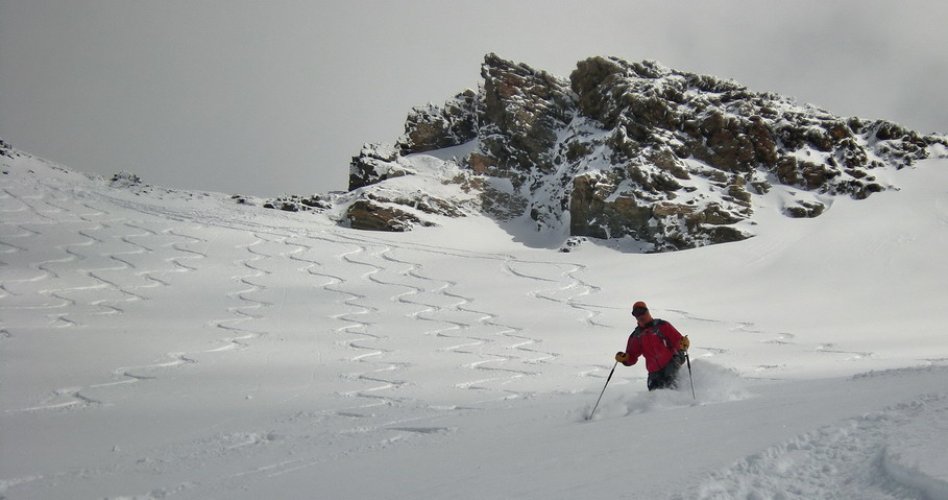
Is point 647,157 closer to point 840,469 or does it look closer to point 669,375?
point 669,375

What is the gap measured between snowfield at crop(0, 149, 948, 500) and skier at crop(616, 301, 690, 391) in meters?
0.47

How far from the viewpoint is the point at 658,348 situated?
790cm

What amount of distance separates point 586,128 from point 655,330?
32132mm

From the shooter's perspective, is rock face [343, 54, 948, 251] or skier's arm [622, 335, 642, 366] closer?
skier's arm [622, 335, 642, 366]

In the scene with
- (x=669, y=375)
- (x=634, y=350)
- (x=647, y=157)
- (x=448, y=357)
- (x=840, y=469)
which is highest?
(x=647, y=157)

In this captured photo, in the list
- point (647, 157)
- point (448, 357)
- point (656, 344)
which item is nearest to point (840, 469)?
point (656, 344)

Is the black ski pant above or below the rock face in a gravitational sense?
below

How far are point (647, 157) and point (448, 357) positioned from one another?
21.7m

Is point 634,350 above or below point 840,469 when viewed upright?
below

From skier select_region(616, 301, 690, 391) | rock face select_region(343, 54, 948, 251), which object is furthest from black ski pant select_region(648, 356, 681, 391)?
rock face select_region(343, 54, 948, 251)

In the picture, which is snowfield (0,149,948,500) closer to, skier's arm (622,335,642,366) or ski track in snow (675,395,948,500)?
ski track in snow (675,395,948,500)

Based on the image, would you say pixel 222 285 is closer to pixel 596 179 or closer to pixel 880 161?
pixel 596 179

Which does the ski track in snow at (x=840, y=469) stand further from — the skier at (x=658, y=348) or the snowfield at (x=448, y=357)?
the skier at (x=658, y=348)

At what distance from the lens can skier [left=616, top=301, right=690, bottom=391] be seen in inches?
310
